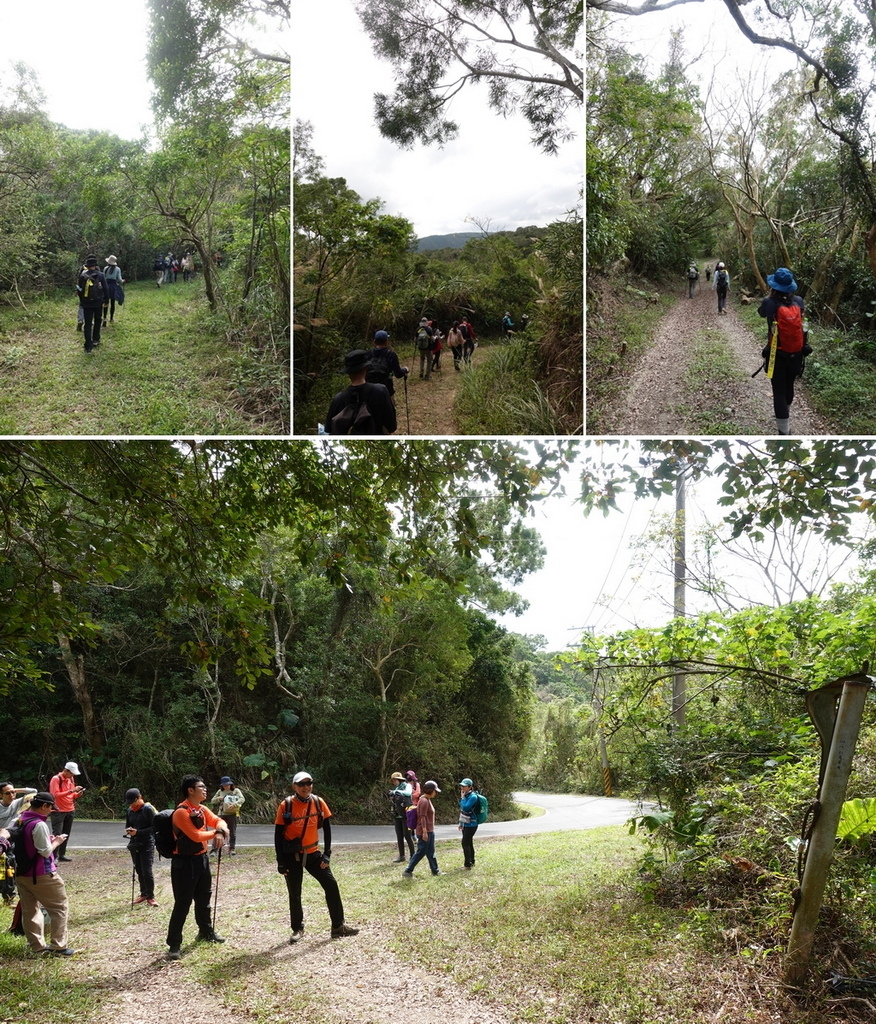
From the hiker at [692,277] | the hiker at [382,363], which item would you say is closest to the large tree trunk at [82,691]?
the hiker at [382,363]

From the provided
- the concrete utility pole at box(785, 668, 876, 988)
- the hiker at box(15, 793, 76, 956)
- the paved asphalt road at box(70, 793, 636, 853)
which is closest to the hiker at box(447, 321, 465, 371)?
the concrete utility pole at box(785, 668, 876, 988)

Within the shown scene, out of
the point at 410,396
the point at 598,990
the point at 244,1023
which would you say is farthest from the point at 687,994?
the point at 410,396

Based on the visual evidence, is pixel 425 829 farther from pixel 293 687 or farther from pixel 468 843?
pixel 293 687

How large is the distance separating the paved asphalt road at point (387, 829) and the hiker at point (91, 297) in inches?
249

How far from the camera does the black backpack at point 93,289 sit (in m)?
5.45

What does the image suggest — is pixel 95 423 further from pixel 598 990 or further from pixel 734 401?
pixel 598 990

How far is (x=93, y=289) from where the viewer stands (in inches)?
216

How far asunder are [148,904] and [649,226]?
6688 millimetres

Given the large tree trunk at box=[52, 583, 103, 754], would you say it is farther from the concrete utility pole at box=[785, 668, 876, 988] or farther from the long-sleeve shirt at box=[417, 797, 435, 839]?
the concrete utility pole at box=[785, 668, 876, 988]

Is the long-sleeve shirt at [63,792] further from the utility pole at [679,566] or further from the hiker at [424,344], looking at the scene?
the hiker at [424,344]

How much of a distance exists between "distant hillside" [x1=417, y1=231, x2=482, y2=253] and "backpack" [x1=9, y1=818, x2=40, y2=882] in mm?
4316

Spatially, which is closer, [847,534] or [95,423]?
[847,534]

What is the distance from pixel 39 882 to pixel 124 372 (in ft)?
10.8

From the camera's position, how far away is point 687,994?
426cm
